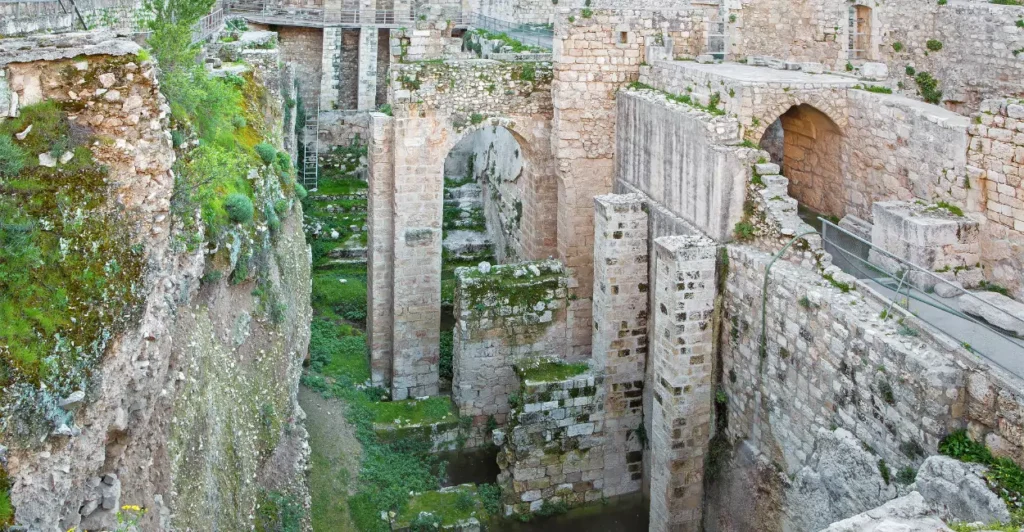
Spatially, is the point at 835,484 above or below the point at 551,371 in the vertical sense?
below

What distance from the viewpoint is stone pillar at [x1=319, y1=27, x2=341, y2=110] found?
31.2 metres

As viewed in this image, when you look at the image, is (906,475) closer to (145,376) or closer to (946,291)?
(946,291)

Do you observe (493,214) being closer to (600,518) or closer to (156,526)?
Result: (600,518)

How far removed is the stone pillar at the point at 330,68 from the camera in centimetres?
3120

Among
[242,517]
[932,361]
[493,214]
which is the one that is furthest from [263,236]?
[493,214]

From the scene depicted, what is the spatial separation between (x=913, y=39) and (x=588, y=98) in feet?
16.5

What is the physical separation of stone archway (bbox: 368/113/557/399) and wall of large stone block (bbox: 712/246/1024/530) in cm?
559

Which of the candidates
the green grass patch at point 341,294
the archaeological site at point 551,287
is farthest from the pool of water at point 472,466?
the green grass patch at point 341,294

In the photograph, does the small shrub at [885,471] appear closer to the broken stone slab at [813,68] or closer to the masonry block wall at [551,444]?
the masonry block wall at [551,444]

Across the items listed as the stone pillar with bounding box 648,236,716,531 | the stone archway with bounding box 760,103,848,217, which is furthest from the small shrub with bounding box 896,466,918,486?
the stone archway with bounding box 760,103,848,217

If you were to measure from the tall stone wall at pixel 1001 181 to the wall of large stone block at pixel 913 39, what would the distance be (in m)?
3.85

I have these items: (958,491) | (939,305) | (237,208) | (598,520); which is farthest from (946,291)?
(237,208)

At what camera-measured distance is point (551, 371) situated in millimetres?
13938

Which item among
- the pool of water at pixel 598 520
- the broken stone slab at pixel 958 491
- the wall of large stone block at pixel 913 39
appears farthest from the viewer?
the pool of water at pixel 598 520
